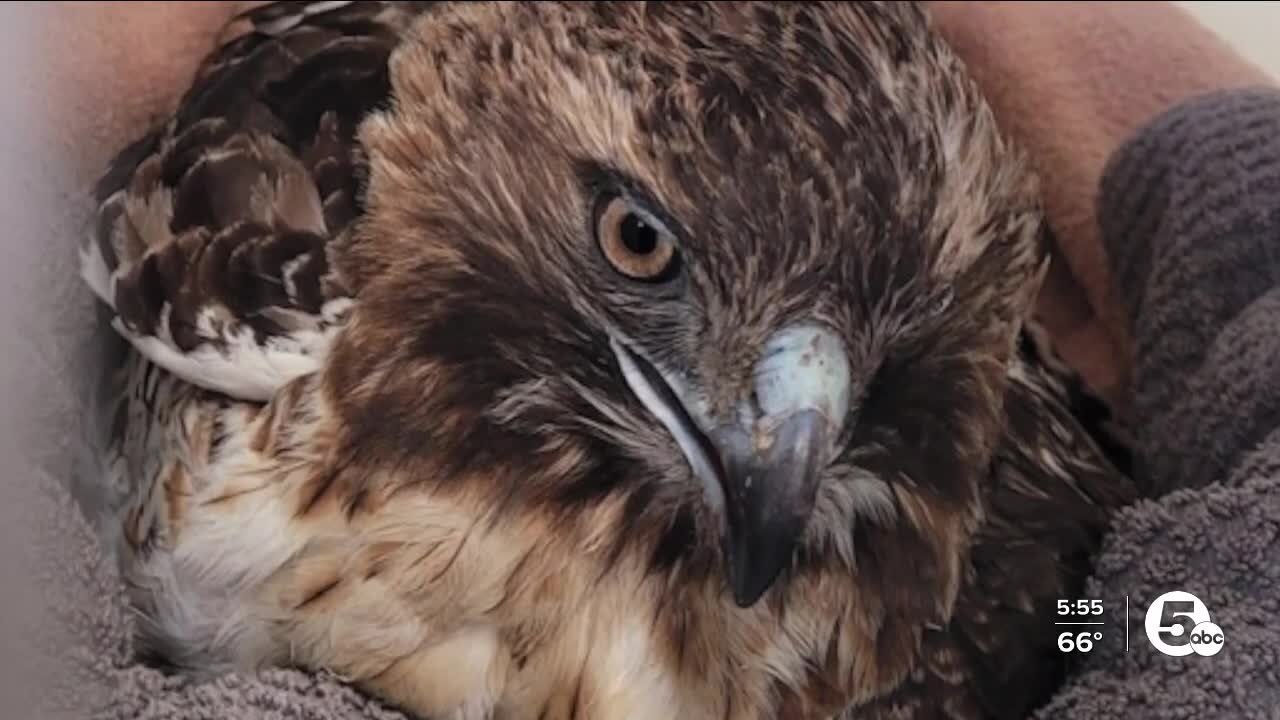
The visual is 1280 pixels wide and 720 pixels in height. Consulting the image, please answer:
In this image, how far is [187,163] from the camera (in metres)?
1.31

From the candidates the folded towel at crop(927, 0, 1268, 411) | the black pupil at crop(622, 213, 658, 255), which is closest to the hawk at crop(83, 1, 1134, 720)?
the black pupil at crop(622, 213, 658, 255)

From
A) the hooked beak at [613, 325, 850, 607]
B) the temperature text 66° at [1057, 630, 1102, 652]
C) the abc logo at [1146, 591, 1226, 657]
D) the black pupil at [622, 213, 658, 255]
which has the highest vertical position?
the black pupil at [622, 213, 658, 255]

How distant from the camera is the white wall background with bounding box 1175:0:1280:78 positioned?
1622 mm

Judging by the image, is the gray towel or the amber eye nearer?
the amber eye

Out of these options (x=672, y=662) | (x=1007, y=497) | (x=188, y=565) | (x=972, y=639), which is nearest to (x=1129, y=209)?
(x=1007, y=497)

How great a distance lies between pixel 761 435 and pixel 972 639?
0.35 metres

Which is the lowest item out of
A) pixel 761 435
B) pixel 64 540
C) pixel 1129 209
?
pixel 64 540

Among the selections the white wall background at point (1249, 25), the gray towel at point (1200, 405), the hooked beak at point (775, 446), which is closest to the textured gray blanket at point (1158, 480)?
the gray towel at point (1200, 405)

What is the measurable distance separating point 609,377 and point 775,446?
13 centimetres

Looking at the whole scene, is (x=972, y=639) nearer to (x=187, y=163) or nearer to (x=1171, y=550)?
(x=1171, y=550)

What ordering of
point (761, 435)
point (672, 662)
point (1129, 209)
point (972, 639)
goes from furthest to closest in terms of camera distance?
point (1129, 209)
point (972, 639)
point (672, 662)
point (761, 435)

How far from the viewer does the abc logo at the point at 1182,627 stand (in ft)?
3.92

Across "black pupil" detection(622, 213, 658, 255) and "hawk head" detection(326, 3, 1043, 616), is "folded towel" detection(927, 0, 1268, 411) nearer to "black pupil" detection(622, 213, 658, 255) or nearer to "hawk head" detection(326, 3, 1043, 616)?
"hawk head" detection(326, 3, 1043, 616)

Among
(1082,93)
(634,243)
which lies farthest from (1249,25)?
(634,243)
